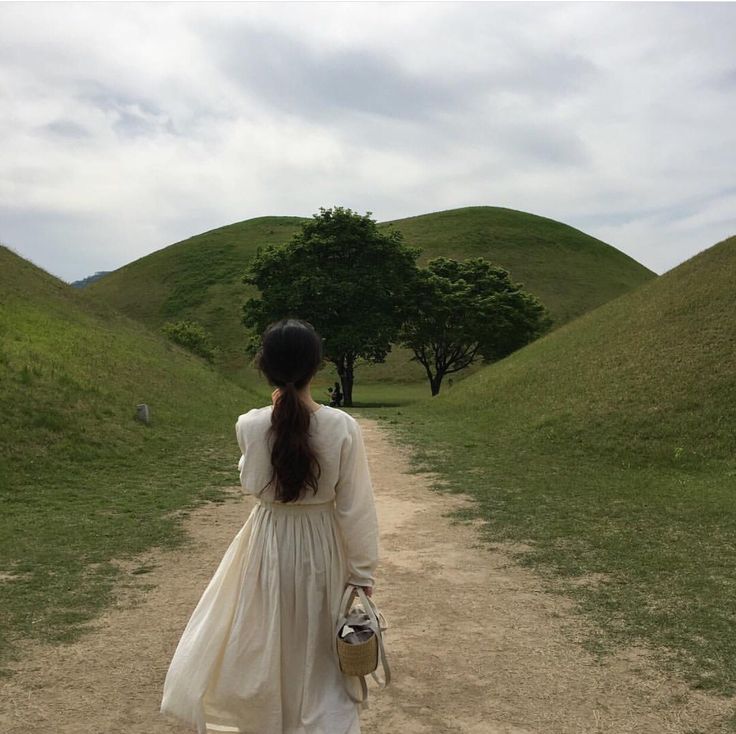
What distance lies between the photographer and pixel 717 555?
313 inches

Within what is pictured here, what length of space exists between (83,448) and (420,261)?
203 ft

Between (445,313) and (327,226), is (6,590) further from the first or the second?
(445,313)

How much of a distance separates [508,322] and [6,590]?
36.7m

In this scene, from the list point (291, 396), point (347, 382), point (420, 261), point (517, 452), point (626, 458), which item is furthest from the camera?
point (420, 261)

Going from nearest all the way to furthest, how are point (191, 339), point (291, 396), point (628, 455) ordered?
point (291, 396), point (628, 455), point (191, 339)

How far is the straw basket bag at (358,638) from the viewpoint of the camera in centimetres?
320

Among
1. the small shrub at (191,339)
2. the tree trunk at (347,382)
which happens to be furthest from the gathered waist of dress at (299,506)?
the small shrub at (191,339)

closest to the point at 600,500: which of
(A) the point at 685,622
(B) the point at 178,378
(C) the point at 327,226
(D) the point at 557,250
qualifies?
(A) the point at 685,622

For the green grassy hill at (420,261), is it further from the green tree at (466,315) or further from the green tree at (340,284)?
the green tree at (340,284)

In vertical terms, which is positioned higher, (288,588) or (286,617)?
(288,588)

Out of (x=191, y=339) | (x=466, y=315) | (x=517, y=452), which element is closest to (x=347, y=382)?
(x=466, y=315)

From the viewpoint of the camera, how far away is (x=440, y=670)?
5.06 m

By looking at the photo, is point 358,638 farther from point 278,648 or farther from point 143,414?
point 143,414

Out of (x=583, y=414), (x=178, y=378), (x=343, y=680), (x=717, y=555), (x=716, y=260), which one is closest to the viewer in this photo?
(x=343, y=680)
